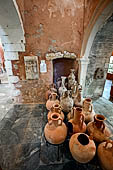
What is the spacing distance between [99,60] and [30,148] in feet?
9.08

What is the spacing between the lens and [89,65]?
2520 millimetres

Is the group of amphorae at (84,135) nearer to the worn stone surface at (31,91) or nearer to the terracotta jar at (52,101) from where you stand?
the terracotta jar at (52,101)

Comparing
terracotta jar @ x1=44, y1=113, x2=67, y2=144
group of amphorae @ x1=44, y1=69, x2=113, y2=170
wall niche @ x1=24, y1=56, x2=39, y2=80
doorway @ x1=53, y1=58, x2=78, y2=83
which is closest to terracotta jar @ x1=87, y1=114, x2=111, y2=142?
group of amphorae @ x1=44, y1=69, x2=113, y2=170

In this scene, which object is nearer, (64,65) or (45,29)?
(45,29)

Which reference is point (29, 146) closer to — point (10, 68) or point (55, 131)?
point (55, 131)

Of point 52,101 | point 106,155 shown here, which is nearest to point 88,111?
point 106,155

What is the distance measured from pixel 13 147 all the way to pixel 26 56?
6.55ft

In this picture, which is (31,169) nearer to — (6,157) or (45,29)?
(6,157)

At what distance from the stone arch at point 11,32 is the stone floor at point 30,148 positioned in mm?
1160

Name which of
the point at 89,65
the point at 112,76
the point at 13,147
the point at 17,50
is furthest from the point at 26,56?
the point at 112,76

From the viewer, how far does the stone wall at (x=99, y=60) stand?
2034 millimetres

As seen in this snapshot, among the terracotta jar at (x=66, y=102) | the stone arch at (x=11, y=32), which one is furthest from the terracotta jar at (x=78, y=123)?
the stone arch at (x=11, y=32)

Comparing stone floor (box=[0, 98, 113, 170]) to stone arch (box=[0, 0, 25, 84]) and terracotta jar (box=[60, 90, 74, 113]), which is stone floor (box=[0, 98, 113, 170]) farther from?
stone arch (box=[0, 0, 25, 84])

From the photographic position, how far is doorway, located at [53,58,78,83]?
2.59m
